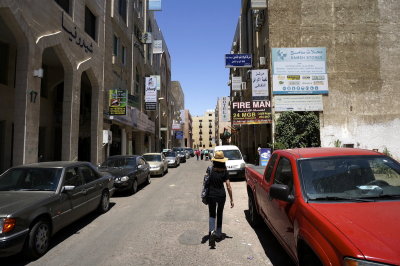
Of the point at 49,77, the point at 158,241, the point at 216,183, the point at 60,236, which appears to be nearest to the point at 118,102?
the point at 49,77

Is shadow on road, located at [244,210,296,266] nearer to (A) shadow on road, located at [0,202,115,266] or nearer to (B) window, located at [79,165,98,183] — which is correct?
(A) shadow on road, located at [0,202,115,266]

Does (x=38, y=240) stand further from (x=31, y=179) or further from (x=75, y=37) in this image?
(x=75, y=37)

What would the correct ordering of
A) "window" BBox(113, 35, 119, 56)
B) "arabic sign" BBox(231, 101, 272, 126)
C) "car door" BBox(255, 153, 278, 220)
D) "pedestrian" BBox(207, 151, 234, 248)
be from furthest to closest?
"window" BBox(113, 35, 119, 56) → "arabic sign" BBox(231, 101, 272, 126) → "pedestrian" BBox(207, 151, 234, 248) → "car door" BBox(255, 153, 278, 220)

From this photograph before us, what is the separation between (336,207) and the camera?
3.28 m

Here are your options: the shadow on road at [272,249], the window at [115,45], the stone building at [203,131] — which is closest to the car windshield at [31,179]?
the shadow on road at [272,249]

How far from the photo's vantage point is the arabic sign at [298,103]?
23609 millimetres

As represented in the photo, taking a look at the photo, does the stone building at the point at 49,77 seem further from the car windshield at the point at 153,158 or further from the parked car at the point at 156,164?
the parked car at the point at 156,164

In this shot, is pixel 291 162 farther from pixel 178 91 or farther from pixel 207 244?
pixel 178 91

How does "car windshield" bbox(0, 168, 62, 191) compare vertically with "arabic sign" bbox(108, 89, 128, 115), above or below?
below

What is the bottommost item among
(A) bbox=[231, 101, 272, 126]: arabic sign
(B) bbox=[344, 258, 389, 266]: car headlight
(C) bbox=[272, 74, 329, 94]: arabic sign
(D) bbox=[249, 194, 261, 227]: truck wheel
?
(D) bbox=[249, 194, 261, 227]: truck wheel

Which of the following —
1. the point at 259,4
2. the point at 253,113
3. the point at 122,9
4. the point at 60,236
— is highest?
the point at 122,9

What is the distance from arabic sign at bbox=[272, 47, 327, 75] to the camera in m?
23.9

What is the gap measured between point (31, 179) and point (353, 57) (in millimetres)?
25491

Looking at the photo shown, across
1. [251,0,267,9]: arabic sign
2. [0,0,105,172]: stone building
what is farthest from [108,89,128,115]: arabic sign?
[251,0,267,9]: arabic sign
